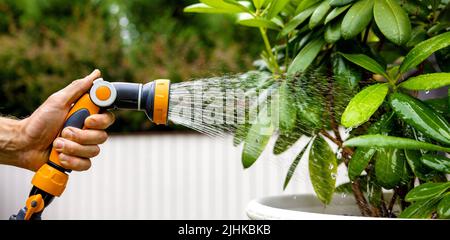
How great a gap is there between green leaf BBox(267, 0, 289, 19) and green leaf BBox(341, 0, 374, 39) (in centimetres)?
16

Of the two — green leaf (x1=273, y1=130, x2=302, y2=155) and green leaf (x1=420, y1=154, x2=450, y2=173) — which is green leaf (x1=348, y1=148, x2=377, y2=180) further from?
green leaf (x1=273, y1=130, x2=302, y2=155)

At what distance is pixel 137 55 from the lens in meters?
3.75

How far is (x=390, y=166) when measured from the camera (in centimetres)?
97

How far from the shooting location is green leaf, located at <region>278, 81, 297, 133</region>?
1.04 meters

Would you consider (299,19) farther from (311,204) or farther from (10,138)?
(10,138)

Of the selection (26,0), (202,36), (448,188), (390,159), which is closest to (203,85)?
(390,159)

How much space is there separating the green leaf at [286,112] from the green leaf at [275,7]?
0.57 feet

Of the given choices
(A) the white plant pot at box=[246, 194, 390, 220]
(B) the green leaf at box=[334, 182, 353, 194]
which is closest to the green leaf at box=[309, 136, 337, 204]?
(A) the white plant pot at box=[246, 194, 390, 220]

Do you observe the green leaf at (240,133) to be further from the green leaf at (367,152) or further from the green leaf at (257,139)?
the green leaf at (367,152)

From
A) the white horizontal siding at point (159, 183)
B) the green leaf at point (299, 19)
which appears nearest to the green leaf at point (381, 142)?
the green leaf at point (299, 19)

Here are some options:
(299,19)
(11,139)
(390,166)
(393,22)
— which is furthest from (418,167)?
(11,139)

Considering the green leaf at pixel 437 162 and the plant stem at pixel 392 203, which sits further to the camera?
the plant stem at pixel 392 203

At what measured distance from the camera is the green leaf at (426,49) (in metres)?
0.91

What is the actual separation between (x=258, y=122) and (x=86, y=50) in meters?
2.89
